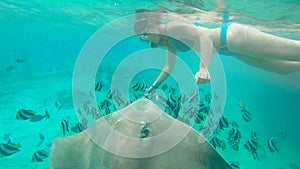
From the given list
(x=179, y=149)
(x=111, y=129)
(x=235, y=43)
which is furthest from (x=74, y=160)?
(x=235, y=43)

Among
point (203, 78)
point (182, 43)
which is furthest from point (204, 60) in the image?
point (182, 43)

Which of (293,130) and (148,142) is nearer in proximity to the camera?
(148,142)

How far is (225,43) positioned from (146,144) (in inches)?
206

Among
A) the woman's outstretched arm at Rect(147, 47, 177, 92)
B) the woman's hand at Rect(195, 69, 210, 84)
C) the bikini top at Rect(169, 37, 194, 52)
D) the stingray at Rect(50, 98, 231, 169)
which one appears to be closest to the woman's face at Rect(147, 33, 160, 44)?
the bikini top at Rect(169, 37, 194, 52)

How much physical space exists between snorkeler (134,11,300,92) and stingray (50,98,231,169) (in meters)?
3.10

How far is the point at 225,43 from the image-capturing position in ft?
22.8

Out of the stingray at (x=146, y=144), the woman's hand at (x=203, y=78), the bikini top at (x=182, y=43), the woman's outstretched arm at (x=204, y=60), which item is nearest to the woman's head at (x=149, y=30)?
the bikini top at (x=182, y=43)

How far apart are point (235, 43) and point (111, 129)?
5131 millimetres

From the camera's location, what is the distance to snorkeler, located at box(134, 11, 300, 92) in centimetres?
621

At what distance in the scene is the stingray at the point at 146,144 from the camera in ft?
8.50

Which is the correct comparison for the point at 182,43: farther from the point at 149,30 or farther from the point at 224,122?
the point at 224,122

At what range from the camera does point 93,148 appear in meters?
3.21

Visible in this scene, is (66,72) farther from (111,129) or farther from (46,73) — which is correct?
(111,129)

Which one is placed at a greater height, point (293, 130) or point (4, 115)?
point (4, 115)
